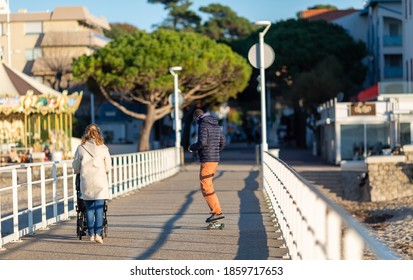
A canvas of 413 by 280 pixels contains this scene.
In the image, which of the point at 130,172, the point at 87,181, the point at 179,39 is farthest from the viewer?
the point at 179,39

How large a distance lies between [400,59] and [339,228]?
65.4 m

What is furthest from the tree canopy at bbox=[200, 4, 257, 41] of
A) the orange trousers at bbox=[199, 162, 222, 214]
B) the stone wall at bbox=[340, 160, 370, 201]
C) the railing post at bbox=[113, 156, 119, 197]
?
the orange trousers at bbox=[199, 162, 222, 214]

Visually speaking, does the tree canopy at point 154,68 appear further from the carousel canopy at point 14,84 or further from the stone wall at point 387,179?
the stone wall at point 387,179

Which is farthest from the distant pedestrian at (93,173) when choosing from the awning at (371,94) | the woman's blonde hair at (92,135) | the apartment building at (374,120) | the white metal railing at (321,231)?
the awning at (371,94)

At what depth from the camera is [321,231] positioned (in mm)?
6598

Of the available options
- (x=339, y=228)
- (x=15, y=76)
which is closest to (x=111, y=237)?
(x=339, y=228)

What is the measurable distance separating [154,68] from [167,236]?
4201cm

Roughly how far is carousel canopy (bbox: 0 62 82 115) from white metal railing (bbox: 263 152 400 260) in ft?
112

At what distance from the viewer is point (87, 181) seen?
12.7 meters

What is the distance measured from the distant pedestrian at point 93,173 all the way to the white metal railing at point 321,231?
9.31ft

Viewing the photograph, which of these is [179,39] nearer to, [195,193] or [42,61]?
[42,61]

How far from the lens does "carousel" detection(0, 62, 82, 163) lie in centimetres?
4391

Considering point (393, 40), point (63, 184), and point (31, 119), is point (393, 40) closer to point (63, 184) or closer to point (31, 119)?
point (31, 119)
